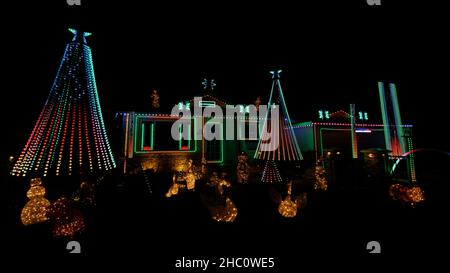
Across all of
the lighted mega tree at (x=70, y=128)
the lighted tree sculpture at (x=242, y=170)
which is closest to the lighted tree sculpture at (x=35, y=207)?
the lighted mega tree at (x=70, y=128)

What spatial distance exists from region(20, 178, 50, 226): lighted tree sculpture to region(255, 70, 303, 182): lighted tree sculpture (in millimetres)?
6901

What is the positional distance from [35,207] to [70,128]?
3.33 m

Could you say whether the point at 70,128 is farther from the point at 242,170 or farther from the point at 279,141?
the point at 279,141

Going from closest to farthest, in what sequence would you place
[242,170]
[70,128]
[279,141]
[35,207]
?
1. [35,207]
2. [70,128]
3. [279,141]
4. [242,170]

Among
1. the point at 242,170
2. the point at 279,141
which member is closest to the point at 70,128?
the point at 242,170

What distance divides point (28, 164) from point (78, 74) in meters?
3.28

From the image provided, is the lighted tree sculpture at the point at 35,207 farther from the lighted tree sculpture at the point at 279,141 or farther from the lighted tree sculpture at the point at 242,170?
the lighted tree sculpture at the point at 279,141

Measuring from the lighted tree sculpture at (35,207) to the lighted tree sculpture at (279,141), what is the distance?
22.6 feet

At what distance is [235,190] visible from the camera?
7719 mm

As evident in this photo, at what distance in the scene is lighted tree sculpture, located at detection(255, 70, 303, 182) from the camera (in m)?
8.80

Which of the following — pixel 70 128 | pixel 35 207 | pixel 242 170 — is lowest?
pixel 35 207

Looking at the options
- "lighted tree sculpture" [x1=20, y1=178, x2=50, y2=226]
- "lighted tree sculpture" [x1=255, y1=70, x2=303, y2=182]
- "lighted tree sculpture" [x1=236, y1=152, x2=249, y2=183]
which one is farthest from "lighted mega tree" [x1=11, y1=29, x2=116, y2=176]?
"lighted tree sculpture" [x1=255, y1=70, x2=303, y2=182]

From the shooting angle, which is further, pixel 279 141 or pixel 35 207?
pixel 279 141

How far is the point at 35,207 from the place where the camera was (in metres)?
4.53
